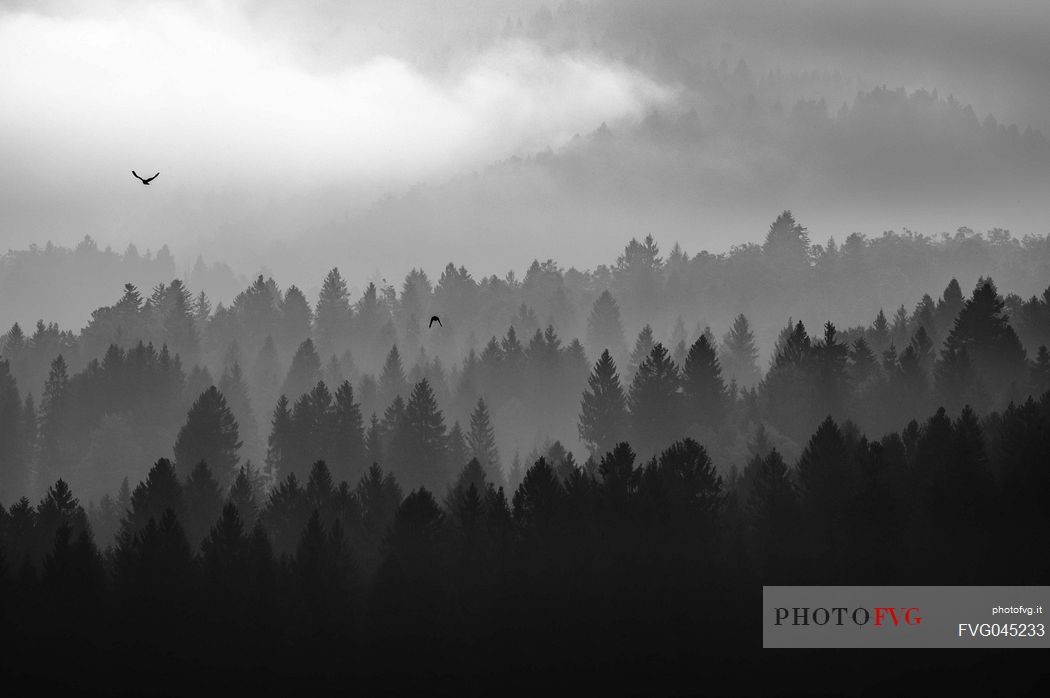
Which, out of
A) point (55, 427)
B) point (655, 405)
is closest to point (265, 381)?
point (55, 427)

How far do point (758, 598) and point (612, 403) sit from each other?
48.8m

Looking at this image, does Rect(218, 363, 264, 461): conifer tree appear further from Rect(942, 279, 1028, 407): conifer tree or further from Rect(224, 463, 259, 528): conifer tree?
Rect(942, 279, 1028, 407): conifer tree

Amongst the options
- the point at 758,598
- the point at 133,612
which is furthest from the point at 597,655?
the point at 133,612

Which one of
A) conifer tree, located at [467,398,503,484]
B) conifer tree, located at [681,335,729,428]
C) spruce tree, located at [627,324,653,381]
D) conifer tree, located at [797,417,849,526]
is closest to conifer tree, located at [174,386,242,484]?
conifer tree, located at [467,398,503,484]

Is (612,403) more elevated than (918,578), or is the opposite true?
(612,403)

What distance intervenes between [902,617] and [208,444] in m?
75.5

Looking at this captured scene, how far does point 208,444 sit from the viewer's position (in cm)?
12762

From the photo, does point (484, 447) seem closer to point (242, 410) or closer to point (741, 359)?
point (242, 410)

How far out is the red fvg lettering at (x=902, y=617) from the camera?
78438 millimetres

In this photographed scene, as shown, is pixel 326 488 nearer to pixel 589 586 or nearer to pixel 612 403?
pixel 589 586

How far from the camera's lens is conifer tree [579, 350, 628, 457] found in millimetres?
126206

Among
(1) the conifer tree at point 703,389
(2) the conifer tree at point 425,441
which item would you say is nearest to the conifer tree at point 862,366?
(1) the conifer tree at point 703,389

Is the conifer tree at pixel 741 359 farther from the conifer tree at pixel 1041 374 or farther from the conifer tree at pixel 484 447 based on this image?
the conifer tree at pixel 1041 374

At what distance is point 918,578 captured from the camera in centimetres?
8150
